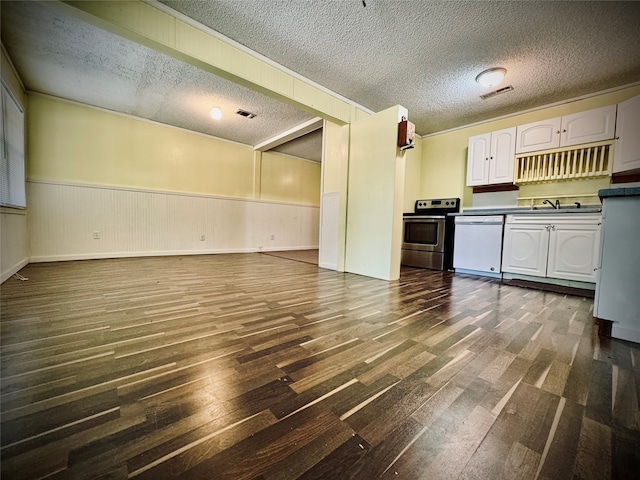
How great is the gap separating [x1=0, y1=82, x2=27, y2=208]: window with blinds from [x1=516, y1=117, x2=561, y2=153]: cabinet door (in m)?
5.93

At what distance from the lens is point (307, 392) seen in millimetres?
957

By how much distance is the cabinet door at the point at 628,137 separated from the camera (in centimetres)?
271

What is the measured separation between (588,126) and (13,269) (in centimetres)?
670

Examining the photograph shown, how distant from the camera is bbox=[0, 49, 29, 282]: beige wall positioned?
246 cm

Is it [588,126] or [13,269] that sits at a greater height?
[588,126]

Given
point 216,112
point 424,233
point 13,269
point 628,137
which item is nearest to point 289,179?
point 216,112

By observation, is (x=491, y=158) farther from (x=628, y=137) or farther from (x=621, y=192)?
(x=621, y=192)

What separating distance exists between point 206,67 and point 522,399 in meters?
3.22

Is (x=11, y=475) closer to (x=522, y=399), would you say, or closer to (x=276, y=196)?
(x=522, y=399)

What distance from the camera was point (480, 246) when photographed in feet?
11.7

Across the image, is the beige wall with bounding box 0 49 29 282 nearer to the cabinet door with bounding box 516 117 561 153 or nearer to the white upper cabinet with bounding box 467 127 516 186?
the white upper cabinet with bounding box 467 127 516 186

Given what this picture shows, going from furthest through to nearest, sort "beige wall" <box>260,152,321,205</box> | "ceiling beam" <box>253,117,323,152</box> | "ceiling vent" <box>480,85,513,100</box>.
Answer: "beige wall" <box>260,152,321,205</box>
"ceiling beam" <box>253,117,323,152</box>
"ceiling vent" <box>480,85,513,100</box>

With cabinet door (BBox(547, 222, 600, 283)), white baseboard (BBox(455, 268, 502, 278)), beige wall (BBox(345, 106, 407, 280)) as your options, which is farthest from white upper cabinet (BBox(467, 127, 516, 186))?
beige wall (BBox(345, 106, 407, 280))

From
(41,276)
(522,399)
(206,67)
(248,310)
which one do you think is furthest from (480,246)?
(41,276)
